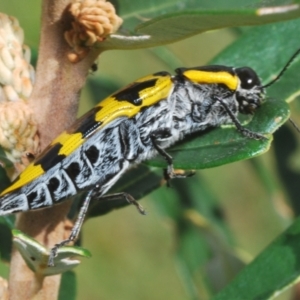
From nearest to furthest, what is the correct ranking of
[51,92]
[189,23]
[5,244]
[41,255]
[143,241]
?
[189,23] < [41,255] < [51,92] < [5,244] < [143,241]

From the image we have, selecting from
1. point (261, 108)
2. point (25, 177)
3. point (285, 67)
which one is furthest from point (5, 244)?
point (285, 67)

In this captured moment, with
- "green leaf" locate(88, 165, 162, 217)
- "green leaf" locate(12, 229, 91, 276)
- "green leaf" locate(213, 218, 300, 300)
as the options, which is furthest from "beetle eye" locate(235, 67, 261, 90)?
"green leaf" locate(12, 229, 91, 276)

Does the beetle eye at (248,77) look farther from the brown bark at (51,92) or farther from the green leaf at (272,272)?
the brown bark at (51,92)

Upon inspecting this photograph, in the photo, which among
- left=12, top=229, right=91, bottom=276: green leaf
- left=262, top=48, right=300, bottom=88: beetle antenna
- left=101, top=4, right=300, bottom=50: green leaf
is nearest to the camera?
left=101, top=4, right=300, bottom=50: green leaf

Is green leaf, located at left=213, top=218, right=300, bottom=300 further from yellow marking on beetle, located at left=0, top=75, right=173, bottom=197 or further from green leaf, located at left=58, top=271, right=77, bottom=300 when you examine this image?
yellow marking on beetle, located at left=0, top=75, right=173, bottom=197

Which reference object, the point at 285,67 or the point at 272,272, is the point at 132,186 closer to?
the point at 272,272
